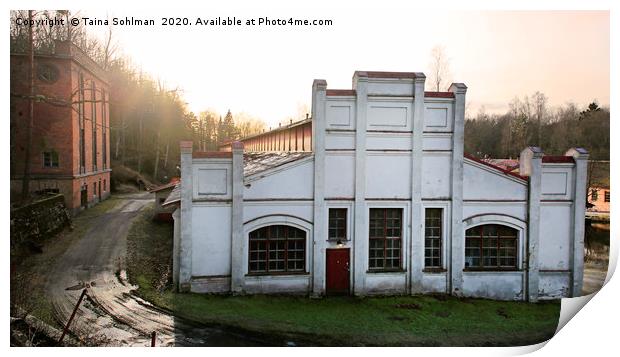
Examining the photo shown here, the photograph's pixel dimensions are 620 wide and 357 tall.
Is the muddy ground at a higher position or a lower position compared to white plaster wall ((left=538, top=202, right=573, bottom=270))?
lower

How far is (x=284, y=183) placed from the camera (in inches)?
471

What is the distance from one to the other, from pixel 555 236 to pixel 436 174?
12.8 feet

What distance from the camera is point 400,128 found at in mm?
12094

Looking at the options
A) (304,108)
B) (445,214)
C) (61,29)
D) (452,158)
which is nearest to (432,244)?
(445,214)

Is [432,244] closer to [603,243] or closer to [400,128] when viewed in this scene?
[400,128]

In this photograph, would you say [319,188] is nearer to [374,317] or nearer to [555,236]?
[374,317]

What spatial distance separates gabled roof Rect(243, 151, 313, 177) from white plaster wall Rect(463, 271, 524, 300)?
577 cm

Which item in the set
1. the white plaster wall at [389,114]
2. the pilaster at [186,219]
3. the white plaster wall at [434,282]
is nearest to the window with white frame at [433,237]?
the white plaster wall at [434,282]

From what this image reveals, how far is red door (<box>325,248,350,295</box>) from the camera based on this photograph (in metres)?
12.2

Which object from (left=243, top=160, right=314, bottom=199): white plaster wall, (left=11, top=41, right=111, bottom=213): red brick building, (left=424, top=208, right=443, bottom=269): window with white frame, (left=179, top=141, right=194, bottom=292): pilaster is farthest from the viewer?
(left=11, top=41, right=111, bottom=213): red brick building

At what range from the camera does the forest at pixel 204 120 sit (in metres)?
13.3

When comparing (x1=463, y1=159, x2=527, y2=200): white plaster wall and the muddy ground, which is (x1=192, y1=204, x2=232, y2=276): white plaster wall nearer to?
the muddy ground

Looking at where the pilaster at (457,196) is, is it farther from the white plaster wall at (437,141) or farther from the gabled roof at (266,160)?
the gabled roof at (266,160)

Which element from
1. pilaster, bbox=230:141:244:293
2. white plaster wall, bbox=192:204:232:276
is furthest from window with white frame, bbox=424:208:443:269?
white plaster wall, bbox=192:204:232:276
